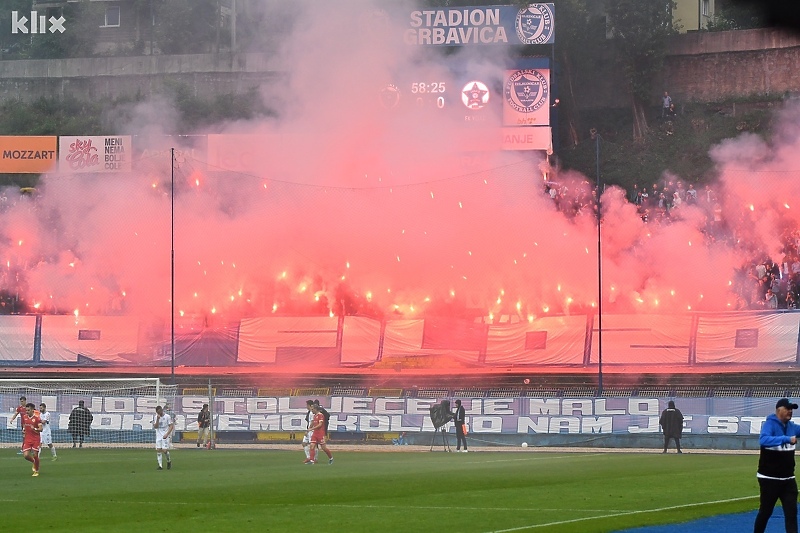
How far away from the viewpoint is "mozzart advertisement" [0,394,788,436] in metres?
35.8

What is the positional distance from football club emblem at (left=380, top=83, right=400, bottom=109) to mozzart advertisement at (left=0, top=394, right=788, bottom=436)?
65.7 ft

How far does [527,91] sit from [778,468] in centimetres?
4452

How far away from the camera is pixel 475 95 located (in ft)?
181

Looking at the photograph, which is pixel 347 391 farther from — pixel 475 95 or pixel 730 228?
pixel 475 95

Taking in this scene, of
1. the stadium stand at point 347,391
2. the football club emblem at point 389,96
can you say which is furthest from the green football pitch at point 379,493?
the football club emblem at point 389,96

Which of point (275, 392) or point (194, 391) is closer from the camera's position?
point (275, 392)

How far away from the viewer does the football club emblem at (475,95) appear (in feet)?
181

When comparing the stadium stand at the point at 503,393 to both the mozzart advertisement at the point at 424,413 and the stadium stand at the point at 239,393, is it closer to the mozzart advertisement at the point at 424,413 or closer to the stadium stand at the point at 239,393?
the mozzart advertisement at the point at 424,413

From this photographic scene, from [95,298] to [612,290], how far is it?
22.5 meters

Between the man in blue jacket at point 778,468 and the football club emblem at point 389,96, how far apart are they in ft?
149

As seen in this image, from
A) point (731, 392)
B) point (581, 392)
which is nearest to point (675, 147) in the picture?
point (581, 392)

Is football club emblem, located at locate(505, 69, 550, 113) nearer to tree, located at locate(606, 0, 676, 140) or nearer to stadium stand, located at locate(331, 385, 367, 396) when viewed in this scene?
tree, located at locate(606, 0, 676, 140)

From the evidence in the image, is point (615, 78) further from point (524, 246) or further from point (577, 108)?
point (524, 246)

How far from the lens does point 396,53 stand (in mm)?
57125
